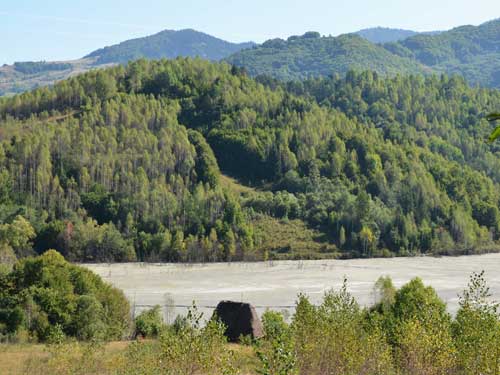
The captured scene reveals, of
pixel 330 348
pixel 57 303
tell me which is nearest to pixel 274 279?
pixel 57 303

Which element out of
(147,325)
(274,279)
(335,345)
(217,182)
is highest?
(217,182)

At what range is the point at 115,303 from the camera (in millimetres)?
61156

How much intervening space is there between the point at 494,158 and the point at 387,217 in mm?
62014

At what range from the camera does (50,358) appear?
36.9 meters

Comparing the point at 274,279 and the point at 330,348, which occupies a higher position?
the point at 330,348

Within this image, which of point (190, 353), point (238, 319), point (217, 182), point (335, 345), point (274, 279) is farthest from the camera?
point (217, 182)

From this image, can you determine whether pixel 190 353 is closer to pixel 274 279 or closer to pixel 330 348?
pixel 330 348

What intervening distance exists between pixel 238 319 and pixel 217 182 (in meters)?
95.4

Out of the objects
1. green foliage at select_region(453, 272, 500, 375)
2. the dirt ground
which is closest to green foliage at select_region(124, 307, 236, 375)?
green foliage at select_region(453, 272, 500, 375)

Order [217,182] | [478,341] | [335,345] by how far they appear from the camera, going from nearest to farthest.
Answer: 1. [478,341]
2. [335,345]
3. [217,182]

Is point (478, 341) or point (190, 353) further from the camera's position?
point (190, 353)

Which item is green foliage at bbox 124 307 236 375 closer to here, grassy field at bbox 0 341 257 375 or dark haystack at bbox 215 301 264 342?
grassy field at bbox 0 341 257 375

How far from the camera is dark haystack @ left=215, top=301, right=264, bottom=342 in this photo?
48281 mm

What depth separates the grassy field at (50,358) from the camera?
33000 mm
